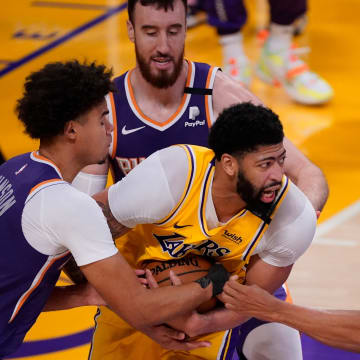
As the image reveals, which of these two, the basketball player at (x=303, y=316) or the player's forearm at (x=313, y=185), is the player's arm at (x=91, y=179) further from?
the basketball player at (x=303, y=316)

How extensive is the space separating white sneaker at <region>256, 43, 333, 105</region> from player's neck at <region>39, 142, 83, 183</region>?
5.05 m

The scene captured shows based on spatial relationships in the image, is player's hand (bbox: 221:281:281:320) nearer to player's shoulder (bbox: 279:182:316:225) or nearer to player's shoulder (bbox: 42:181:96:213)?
player's shoulder (bbox: 279:182:316:225)

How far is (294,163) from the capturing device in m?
4.29

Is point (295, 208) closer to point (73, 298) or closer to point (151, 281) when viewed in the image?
point (151, 281)

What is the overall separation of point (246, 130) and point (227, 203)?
365 mm

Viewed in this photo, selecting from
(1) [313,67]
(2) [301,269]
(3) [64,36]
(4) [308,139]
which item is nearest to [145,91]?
(2) [301,269]

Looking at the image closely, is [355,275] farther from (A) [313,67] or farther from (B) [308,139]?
(A) [313,67]

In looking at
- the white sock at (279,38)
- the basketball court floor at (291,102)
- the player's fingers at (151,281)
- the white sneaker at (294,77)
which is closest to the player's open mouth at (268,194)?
the player's fingers at (151,281)

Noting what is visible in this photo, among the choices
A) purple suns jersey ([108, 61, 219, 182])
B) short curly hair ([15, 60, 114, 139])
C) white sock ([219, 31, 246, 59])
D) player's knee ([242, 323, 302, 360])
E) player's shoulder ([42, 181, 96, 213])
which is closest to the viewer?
player's shoulder ([42, 181, 96, 213])

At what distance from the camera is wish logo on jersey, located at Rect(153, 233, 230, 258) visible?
3.68m

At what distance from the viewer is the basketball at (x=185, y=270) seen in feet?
12.1

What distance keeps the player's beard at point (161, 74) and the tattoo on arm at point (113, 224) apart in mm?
809

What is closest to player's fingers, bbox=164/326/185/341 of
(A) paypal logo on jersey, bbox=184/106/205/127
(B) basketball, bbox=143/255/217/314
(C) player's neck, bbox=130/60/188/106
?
(B) basketball, bbox=143/255/217/314

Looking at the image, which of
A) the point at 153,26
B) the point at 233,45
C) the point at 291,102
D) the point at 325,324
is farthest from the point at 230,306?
the point at 291,102
